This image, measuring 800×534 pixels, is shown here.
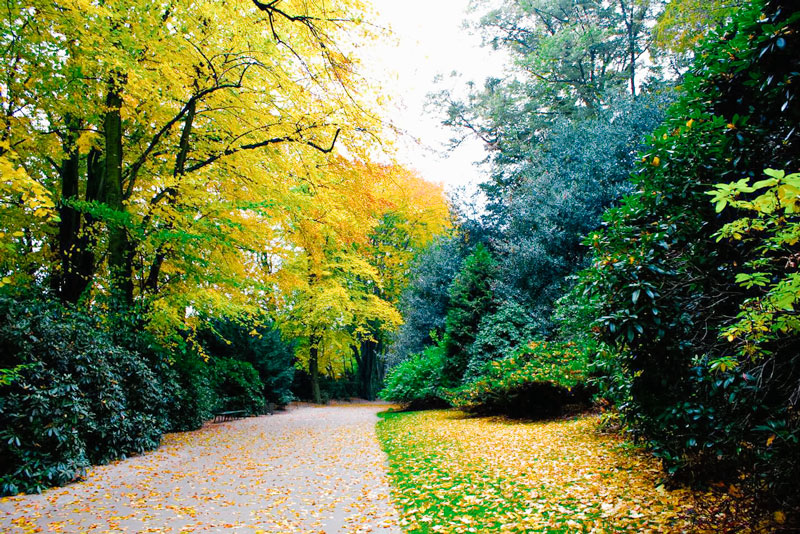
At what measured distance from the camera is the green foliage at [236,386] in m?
14.5

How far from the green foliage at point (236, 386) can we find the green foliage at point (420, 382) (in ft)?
16.5

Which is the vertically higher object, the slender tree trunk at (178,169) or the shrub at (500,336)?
the slender tree trunk at (178,169)

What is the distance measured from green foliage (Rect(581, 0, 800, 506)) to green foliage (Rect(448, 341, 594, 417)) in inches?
188

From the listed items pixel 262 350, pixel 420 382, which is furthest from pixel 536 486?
pixel 262 350

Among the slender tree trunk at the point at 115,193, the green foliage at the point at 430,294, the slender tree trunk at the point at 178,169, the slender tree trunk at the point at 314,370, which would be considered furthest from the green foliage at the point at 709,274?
the slender tree trunk at the point at 314,370

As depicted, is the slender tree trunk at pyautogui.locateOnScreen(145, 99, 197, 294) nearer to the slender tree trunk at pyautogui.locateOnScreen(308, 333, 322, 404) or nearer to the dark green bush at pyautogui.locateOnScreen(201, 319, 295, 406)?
the dark green bush at pyautogui.locateOnScreen(201, 319, 295, 406)

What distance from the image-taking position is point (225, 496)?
5.26m

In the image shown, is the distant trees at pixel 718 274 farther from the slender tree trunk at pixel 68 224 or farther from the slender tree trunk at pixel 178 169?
the slender tree trunk at pixel 68 224

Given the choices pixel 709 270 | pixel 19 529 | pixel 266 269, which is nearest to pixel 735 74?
pixel 709 270

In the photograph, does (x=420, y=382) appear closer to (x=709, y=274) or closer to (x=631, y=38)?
(x=709, y=274)

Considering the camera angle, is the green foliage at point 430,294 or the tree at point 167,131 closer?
the tree at point 167,131

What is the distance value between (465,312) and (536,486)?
981cm

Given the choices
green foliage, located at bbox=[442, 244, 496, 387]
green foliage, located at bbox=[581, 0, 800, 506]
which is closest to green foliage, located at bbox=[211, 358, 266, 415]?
green foliage, located at bbox=[442, 244, 496, 387]

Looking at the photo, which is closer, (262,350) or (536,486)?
(536,486)
